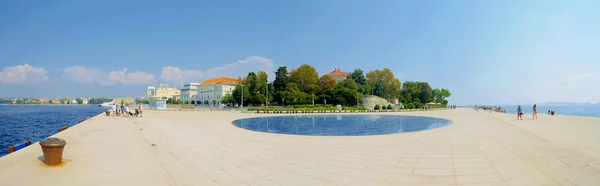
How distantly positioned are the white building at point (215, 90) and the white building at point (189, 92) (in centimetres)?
634

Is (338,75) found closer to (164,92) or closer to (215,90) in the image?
(215,90)

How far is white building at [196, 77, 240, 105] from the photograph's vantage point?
288ft

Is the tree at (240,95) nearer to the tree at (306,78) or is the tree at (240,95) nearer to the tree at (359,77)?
the tree at (306,78)

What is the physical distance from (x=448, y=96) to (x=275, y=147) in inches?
3716

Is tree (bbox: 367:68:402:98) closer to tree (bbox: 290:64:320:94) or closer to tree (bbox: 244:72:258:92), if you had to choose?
tree (bbox: 290:64:320:94)

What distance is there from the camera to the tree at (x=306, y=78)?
6141 cm

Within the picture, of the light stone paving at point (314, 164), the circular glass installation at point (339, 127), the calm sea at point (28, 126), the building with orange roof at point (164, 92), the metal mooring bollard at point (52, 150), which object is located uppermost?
the building with orange roof at point (164, 92)

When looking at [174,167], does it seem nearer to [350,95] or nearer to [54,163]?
[54,163]

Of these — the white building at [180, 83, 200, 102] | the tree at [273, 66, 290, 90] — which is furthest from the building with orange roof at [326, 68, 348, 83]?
the white building at [180, 83, 200, 102]

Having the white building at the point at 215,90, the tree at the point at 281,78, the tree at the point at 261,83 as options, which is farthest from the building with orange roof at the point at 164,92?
the tree at the point at 281,78

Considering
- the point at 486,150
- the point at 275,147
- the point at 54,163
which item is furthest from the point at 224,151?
the point at 486,150

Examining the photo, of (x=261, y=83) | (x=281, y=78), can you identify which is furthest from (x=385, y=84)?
(x=261, y=83)

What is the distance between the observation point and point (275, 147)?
945 cm

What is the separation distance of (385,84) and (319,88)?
64.5ft
